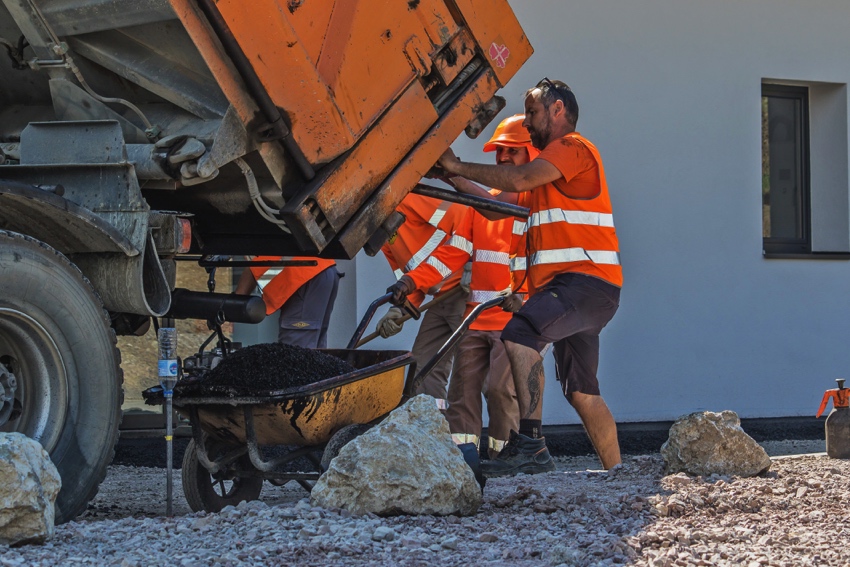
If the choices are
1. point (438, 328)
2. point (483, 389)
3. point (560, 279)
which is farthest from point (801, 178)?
point (560, 279)

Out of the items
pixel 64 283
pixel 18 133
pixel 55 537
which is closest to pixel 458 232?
pixel 18 133

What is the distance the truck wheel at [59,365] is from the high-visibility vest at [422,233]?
3023 millimetres

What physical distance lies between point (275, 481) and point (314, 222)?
48.3 inches

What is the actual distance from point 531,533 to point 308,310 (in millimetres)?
3282

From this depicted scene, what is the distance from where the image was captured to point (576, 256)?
540cm

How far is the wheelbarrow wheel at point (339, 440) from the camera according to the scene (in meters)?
4.38

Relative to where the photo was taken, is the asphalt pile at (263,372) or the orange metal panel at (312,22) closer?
the orange metal panel at (312,22)

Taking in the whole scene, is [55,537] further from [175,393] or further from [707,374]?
[707,374]

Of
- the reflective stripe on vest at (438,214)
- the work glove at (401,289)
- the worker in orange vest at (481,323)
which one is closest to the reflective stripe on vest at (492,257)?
the worker in orange vest at (481,323)

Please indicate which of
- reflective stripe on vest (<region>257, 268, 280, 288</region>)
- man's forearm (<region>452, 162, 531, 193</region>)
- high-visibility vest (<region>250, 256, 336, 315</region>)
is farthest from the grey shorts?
reflective stripe on vest (<region>257, 268, 280, 288</region>)

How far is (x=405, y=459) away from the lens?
12.8 feet

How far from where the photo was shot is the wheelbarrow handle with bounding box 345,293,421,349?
5.62 meters

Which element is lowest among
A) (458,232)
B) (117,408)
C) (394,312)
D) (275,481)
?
(275,481)

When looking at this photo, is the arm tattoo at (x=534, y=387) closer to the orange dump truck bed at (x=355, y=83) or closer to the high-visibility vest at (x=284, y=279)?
the orange dump truck bed at (x=355, y=83)
